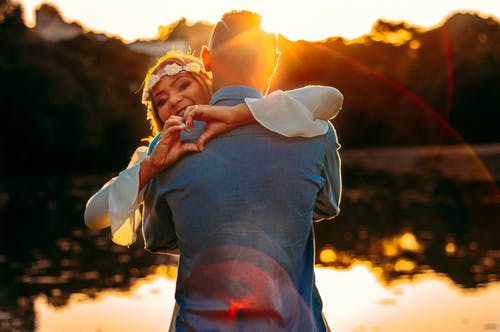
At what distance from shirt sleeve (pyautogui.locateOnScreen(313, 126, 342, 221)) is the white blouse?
2.2 inches

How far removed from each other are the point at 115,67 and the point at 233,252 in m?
60.0

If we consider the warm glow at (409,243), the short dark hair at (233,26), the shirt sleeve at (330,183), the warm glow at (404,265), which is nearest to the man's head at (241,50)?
the short dark hair at (233,26)

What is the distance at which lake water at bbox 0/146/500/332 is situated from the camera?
29.3 ft

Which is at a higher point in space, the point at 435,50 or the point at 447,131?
the point at 435,50

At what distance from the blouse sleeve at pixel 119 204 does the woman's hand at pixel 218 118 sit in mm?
180

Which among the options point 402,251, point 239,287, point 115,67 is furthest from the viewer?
point 115,67

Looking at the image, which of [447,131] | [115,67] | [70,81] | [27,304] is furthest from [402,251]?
[115,67]

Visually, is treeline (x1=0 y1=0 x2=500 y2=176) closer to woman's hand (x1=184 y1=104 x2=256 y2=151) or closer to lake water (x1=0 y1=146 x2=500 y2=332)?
lake water (x1=0 y1=146 x2=500 y2=332)

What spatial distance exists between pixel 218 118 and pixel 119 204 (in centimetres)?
32

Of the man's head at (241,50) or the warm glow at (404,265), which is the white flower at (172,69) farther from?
the warm glow at (404,265)

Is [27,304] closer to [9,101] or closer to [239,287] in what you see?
[239,287]

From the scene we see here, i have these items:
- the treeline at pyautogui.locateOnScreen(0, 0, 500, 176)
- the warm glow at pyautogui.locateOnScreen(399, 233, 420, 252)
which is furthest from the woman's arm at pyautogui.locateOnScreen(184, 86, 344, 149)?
the treeline at pyautogui.locateOnScreen(0, 0, 500, 176)

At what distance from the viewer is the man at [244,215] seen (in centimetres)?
215

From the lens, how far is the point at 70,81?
166 ft
